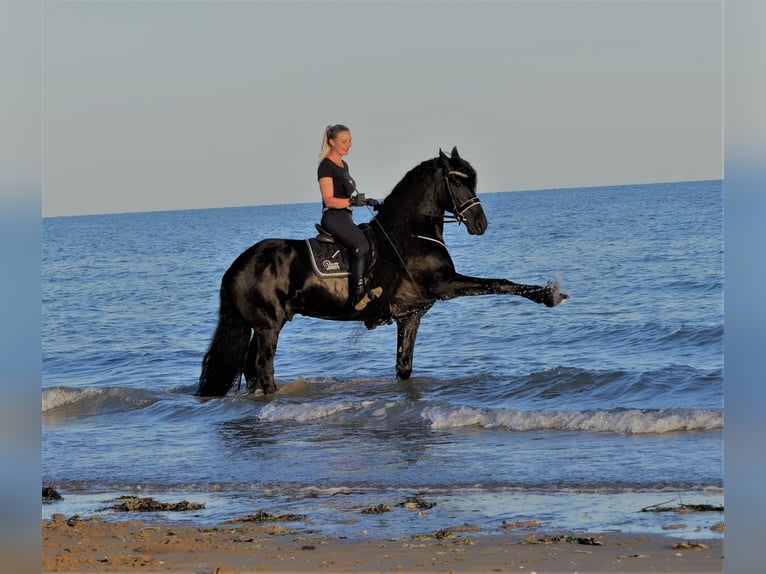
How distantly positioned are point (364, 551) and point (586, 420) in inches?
182

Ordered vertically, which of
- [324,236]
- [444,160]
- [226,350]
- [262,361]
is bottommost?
[262,361]

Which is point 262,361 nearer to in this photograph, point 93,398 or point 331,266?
point 331,266

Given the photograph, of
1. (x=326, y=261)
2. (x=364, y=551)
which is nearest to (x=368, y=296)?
(x=326, y=261)

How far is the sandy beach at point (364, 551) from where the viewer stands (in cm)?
491

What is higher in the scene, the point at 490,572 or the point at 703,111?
the point at 703,111

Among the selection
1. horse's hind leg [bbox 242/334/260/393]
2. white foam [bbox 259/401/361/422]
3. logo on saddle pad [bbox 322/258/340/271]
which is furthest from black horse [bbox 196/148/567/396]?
white foam [bbox 259/401/361/422]

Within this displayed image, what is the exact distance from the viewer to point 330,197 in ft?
31.7

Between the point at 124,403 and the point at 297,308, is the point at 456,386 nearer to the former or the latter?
the point at 297,308

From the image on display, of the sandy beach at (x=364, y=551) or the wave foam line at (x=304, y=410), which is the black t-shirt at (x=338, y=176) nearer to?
the wave foam line at (x=304, y=410)

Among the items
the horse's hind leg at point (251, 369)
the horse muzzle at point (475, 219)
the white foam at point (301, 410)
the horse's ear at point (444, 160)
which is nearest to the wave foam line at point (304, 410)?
the white foam at point (301, 410)

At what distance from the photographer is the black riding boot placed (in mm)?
10203

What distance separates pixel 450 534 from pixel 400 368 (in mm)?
6314

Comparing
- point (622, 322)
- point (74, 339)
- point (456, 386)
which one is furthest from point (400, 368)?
point (74, 339)
